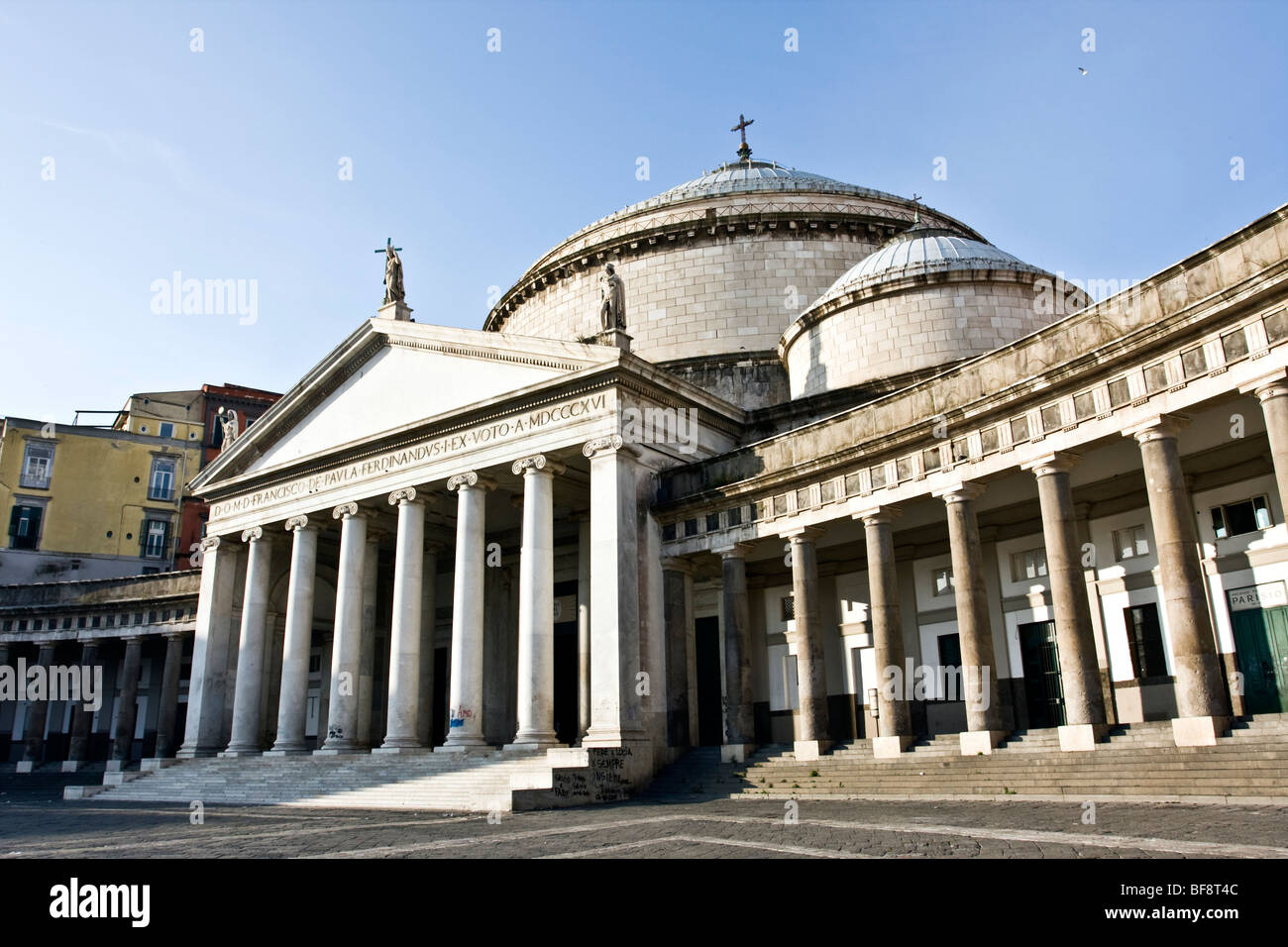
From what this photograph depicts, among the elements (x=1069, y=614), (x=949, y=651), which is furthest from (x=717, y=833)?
(x=949, y=651)

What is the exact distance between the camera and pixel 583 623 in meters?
26.5

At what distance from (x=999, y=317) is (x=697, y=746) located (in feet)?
46.0

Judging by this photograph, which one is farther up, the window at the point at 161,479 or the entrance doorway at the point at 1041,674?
the window at the point at 161,479

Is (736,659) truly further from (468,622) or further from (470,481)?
(470,481)

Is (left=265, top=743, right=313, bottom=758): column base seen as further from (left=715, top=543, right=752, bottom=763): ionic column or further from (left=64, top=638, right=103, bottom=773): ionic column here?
(left=64, top=638, right=103, bottom=773): ionic column

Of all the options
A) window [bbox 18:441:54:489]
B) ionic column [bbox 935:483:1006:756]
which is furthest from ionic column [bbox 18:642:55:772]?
ionic column [bbox 935:483:1006:756]

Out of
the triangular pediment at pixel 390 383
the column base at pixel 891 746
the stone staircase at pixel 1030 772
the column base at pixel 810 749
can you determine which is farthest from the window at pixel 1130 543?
the triangular pediment at pixel 390 383

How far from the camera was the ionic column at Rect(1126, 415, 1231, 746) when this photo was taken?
544 inches

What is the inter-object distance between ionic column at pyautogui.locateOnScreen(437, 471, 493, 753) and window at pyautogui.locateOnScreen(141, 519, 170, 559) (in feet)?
102

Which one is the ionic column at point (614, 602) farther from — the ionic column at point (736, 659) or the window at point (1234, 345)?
the window at point (1234, 345)

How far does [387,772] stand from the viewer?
74.7ft

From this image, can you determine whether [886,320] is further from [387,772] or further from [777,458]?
[387,772]

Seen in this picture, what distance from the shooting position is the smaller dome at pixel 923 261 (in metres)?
26.4
